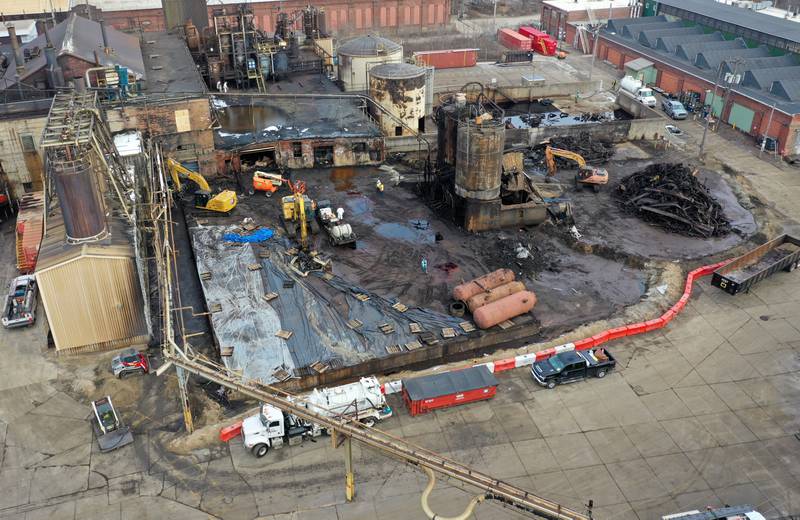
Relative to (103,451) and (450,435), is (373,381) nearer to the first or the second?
(450,435)

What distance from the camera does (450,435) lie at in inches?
1150

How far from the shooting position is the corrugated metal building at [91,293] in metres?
32.2

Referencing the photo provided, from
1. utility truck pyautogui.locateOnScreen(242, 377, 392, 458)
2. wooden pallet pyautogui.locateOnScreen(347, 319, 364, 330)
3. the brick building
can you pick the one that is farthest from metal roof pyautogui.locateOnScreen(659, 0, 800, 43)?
utility truck pyautogui.locateOnScreen(242, 377, 392, 458)

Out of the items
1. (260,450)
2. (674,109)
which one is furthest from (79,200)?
(674,109)

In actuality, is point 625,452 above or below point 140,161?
below

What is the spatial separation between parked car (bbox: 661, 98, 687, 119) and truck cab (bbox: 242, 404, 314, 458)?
178 ft

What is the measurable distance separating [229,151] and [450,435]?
105 feet

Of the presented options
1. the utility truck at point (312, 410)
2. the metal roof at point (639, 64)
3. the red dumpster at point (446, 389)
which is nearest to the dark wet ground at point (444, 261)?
the red dumpster at point (446, 389)

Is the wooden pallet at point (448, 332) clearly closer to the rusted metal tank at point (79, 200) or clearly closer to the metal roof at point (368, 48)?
the rusted metal tank at point (79, 200)

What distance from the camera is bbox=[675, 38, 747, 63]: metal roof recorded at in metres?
74.4

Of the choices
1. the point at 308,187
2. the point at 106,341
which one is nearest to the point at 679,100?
the point at 308,187

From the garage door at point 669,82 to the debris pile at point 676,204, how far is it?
27754 mm

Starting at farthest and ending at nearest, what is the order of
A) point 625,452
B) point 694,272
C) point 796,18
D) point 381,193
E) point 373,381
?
point 796,18 < point 381,193 < point 694,272 < point 373,381 < point 625,452

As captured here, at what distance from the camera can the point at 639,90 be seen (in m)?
70.8
